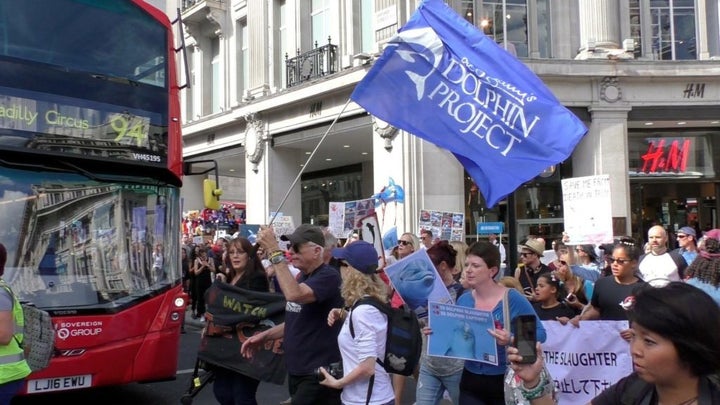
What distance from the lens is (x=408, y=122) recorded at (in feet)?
17.8

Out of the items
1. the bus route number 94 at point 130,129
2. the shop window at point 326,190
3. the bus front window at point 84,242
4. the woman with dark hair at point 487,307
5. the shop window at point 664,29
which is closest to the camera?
the woman with dark hair at point 487,307

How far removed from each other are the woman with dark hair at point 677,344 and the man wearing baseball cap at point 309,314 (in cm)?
233

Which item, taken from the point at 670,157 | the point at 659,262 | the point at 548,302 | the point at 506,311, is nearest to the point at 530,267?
the point at 659,262

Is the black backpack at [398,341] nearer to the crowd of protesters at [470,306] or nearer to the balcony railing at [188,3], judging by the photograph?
the crowd of protesters at [470,306]

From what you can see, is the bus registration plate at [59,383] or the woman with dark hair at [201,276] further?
the woman with dark hair at [201,276]

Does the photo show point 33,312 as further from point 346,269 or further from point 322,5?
point 322,5

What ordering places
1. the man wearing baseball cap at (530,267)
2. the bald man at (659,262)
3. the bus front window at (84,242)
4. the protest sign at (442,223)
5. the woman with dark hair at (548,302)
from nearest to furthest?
the woman with dark hair at (548,302) < the bus front window at (84,242) < the bald man at (659,262) < the man wearing baseball cap at (530,267) < the protest sign at (442,223)

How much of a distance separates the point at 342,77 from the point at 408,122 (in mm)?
13827

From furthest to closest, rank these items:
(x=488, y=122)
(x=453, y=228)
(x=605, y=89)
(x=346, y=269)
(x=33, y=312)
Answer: (x=605, y=89) → (x=453, y=228) → (x=488, y=122) → (x=33, y=312) → (x=346, y=269)

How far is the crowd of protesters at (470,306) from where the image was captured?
1.98 metres

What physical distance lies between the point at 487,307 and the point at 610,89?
50.3 ft

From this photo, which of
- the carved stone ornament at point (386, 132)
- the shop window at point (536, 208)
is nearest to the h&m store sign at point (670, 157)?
the shop window at point (536, 208)

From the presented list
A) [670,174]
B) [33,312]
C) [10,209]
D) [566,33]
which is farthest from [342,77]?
[33,312]

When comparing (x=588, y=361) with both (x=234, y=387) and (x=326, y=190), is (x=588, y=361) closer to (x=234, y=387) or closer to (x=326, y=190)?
(x=234, y=387)
